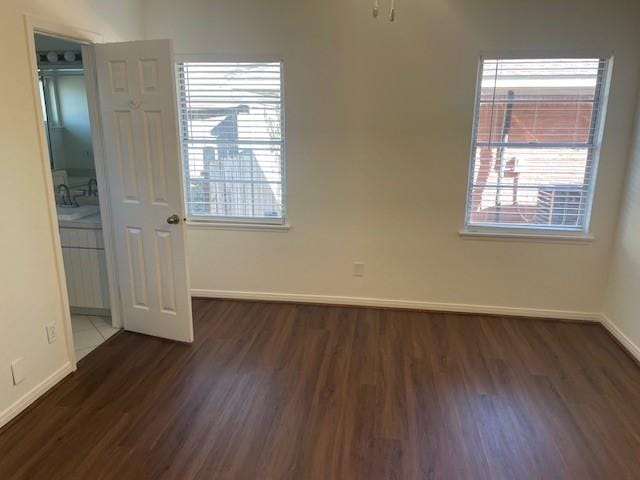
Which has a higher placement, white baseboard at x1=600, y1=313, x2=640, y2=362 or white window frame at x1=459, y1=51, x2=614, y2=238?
white window frame at x1=459, y1=51, x2=614, y2=238

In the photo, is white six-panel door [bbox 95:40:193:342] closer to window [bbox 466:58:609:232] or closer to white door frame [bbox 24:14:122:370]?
white door frame [bbox 24:14:122:370]

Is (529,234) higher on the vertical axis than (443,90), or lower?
lower

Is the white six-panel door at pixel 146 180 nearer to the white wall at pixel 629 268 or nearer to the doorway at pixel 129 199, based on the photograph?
the doorway at pixel 129 199

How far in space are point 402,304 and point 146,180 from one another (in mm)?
2351

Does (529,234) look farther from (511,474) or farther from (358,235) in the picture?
(511,474)

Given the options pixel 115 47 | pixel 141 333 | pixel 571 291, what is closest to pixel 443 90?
pixel 571 291

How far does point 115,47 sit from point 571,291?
395cm

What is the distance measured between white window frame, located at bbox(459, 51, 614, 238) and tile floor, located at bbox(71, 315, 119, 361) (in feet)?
9.75

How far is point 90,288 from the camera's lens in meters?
3.42

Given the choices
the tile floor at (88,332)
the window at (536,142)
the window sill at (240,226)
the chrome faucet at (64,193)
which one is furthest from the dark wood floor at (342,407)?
the chrome faucet at (64,193)

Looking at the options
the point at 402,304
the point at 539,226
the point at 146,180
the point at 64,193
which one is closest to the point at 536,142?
the point at 539,226

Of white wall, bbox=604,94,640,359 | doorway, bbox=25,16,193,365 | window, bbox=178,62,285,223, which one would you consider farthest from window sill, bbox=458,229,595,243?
doorway, bbox=25,16,193,365

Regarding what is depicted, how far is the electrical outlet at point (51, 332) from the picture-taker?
2.54 metres

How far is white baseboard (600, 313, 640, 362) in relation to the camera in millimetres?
3008
